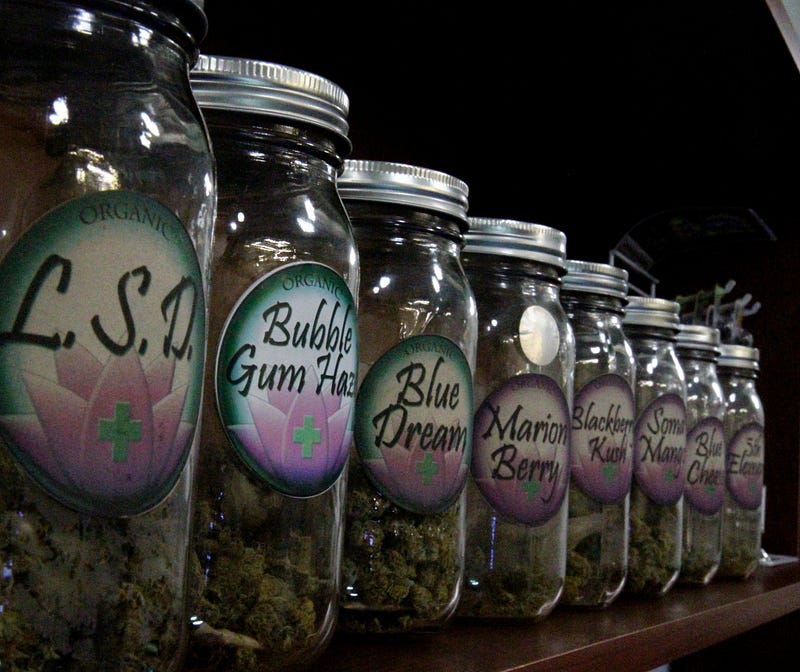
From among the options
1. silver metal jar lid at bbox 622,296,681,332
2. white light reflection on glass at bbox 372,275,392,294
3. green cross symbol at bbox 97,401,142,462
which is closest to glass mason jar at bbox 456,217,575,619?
white light reflection on glass at bbox 372,275,392,294

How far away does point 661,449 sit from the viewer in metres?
0.80

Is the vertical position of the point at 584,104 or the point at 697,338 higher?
the point at 584,104

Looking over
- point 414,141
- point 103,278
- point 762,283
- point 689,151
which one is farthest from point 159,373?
point 762,283

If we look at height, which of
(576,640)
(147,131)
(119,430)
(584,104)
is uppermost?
(584,104)

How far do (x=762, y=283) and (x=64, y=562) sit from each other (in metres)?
1.34

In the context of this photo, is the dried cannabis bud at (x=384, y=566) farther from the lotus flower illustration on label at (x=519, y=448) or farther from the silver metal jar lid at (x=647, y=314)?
the silver metal jar lid at (x=647, y=314)

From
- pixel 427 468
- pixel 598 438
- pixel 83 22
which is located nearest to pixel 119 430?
pixel 83 22

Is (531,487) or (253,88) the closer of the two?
(253,88)

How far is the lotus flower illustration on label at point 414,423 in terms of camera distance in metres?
0.51

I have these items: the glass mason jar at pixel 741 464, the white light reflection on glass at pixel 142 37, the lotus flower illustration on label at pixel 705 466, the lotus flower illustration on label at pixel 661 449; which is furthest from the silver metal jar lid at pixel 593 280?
the white light reflection on glass at pixel 142 37

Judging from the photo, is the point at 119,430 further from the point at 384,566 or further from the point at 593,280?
the point at 593,280

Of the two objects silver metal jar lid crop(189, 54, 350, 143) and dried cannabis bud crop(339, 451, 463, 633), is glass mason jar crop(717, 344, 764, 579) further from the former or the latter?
silver metal jar lid crop(189, 54, 350, 143)

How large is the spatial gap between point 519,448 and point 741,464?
1.66 ft

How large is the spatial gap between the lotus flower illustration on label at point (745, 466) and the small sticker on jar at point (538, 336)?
453mm
